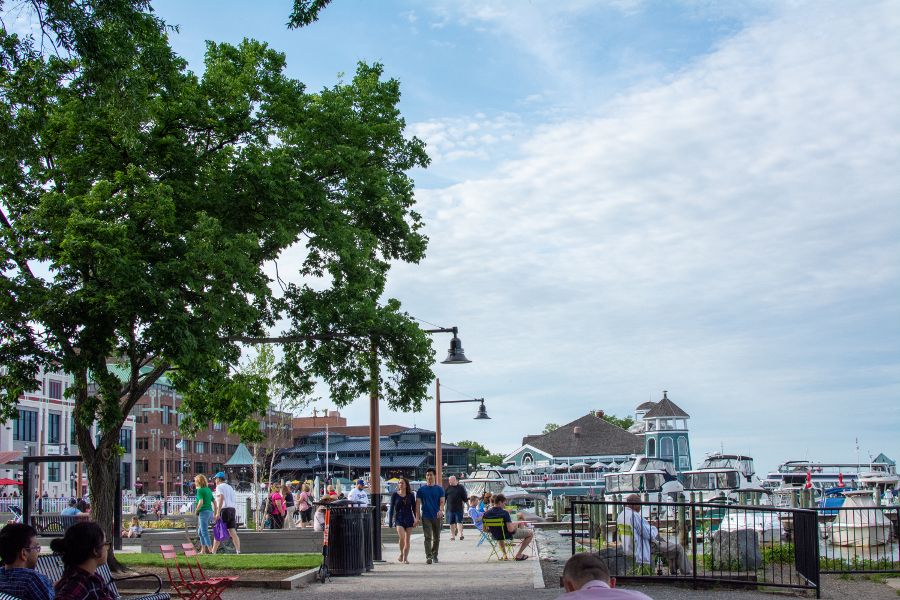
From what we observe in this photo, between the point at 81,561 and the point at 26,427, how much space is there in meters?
72.6

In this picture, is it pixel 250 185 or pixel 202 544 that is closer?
pixel 250 185

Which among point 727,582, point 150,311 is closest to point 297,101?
point 150,311

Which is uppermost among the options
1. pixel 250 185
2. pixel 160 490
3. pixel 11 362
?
pixel 250 185

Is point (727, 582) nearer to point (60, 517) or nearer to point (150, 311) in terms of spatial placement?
point (150, 311)

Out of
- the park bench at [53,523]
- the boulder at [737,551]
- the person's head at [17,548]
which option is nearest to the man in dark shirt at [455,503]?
the park bench at [53,523]

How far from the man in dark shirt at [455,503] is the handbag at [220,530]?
259 inches

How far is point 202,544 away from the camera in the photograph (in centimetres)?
2322

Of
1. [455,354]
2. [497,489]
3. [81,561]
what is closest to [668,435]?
[497,489]

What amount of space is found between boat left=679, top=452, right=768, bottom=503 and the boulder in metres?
18.3

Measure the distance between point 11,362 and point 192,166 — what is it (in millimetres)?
4675

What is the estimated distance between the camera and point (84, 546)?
779cm

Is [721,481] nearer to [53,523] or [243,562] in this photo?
[53,523]

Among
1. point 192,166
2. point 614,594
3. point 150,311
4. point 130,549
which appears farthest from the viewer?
point 130,549

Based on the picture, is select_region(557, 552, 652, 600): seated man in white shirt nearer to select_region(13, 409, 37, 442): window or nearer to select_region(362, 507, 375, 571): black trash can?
select_region(362, 507, 375, 571): black trash can
